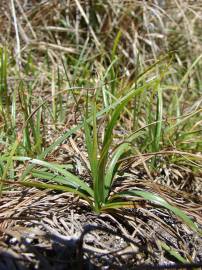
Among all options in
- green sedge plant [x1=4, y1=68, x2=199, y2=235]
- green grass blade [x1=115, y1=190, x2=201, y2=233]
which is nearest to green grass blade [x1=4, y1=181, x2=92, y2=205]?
green sedge plant [x1=4, y1=68, x2=199, y2=235]

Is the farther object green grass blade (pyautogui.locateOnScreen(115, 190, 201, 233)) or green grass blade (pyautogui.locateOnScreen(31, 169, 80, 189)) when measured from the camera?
green grass blade (pyautogui.locateOnScreen(31, 169, 80, 189))

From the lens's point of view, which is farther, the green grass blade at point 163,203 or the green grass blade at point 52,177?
the green grass blade at point 52,177

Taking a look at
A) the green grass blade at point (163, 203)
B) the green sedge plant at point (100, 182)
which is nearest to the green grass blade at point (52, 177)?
the green sedge plant at point (100, 182)

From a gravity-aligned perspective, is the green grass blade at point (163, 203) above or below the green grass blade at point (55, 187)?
below

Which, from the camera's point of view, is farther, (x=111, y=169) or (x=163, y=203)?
(x=111, y=169)

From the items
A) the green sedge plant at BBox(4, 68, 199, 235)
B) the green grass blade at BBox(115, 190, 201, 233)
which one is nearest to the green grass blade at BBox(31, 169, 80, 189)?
the green sedge plant at BBox(4, 68, 199, 235)

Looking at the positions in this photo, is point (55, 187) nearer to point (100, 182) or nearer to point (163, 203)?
point (100, 182)

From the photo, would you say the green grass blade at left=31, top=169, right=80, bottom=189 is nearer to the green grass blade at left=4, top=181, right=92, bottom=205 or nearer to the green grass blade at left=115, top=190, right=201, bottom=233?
the green grass blade at left=4, top=181, right=92, bottom=205

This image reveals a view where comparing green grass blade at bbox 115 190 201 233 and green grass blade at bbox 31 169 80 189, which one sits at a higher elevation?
green grass blade at bbox 31 169 80 189

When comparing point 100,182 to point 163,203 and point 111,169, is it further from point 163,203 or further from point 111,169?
point 163,203

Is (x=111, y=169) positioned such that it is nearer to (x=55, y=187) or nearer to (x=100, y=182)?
(x=100, y=182)

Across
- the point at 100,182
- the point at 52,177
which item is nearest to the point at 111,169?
the point at 100,182

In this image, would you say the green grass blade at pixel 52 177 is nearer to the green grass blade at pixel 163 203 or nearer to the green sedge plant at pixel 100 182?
the green sedge plant at pixel 100 182

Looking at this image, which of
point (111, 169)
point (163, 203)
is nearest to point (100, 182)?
point (111, 169)
